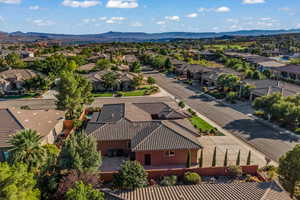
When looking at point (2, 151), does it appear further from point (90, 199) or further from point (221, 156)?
point (221, 156)

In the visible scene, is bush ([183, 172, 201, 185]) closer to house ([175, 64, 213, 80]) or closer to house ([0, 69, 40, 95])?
house ([0, 69, 40, 95])

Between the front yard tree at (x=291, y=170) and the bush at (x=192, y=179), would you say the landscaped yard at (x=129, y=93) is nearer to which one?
Answer: the bush at (x=192, y=179)

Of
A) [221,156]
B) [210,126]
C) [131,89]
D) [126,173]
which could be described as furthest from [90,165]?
[131,89]

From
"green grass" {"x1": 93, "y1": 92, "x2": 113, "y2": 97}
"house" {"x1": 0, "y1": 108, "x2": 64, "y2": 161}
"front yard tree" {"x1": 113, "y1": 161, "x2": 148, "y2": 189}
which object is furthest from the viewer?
"green grass" {"x1": 93, "y1": 92, "x2": 113, "y2": 97}

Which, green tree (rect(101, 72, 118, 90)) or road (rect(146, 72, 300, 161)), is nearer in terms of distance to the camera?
road (rect(146, 72, 300, 161))

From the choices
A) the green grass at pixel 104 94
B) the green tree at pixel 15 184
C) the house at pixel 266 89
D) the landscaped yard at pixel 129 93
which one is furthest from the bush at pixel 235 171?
the green grass at pixel 104 94

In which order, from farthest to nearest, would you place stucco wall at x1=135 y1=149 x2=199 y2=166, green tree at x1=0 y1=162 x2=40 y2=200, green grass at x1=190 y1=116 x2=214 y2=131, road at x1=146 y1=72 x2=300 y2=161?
1. green grass at x1=190 y1=116 x2=214 y2=131
2. road at x1=146 y1=72 x2=300 y2=161
3. stucco wall at x1=135 y1=149 x2=199 y2=166
4. green tree at x1=0 y1=162 x2=40 y2=200

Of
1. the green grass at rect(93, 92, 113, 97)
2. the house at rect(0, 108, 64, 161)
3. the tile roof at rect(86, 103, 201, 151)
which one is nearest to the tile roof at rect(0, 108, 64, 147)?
the house at rect(0, 108, 64, 161)
